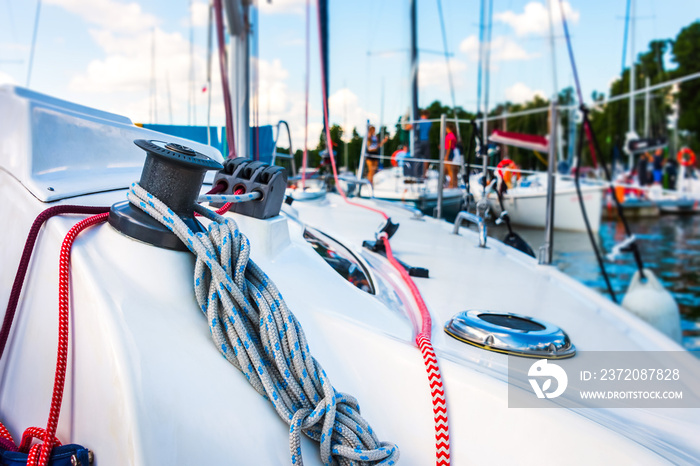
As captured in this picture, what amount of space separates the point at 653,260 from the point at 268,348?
10.8 m

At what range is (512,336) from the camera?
1070 millimetres

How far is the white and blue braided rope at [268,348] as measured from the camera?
68 centimetres

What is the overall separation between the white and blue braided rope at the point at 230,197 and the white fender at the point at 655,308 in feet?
8.97

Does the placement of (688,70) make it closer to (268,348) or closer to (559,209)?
(559,209)

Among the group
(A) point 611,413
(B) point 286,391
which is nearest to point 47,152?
(B) point 286,391

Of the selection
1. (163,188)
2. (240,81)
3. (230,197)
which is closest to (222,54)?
(240,81)

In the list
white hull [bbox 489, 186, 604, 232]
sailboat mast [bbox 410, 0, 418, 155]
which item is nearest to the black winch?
white hull [bbox 489, 186, 604, 232]

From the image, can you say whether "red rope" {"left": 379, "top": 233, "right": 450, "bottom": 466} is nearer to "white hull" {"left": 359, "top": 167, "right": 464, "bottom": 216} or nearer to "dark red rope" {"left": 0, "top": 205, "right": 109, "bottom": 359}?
"dark red rope" {"left": 0, "top": 205, "right": 109, "bottom": 359}

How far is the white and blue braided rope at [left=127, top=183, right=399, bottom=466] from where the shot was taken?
2.23 feet

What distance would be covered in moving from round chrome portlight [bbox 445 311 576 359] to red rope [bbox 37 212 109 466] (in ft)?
2.55

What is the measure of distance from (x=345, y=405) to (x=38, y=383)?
0.43 meters

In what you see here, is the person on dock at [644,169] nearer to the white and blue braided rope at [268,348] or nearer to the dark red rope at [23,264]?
the white and blue braided rope at [268,348]

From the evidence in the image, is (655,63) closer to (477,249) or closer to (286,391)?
(477,249)

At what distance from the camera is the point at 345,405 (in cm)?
72
